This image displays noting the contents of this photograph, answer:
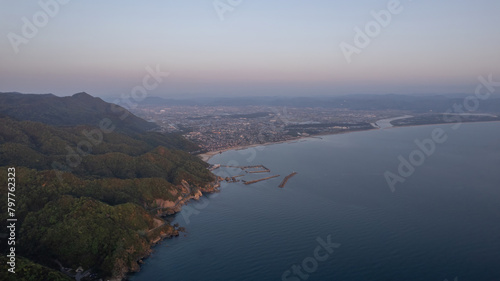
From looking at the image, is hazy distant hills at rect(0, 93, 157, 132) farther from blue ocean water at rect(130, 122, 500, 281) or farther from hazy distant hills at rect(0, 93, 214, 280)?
blue ocean water at rect(130, 122, 500, 281)

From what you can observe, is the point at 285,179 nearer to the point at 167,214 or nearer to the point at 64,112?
the point at 167,214

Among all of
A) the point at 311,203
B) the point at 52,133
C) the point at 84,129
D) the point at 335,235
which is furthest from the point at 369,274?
the point at 84,129

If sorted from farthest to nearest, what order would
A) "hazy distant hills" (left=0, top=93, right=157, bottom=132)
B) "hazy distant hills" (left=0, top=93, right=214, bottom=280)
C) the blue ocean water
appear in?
"hazy distant hills" (left=0, top=93, right=157, bottom=132), "hazy distant hills" (left=0, top=93, right=214, bottom=280), the blue ocean water

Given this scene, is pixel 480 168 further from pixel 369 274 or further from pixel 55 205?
pixel 55 205

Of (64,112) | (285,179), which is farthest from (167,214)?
(64,112)

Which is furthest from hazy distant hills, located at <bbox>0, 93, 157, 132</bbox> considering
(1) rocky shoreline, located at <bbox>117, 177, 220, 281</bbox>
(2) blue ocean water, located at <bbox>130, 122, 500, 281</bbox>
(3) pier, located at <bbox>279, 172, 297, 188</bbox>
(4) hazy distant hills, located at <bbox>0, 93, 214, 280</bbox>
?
(2) blue ocean water, located at <bbox>130, 122, 500, 281</bbox>

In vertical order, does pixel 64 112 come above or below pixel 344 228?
above

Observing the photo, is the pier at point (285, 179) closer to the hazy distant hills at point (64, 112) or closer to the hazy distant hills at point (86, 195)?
the hazy distant hills at point (86, 195)
